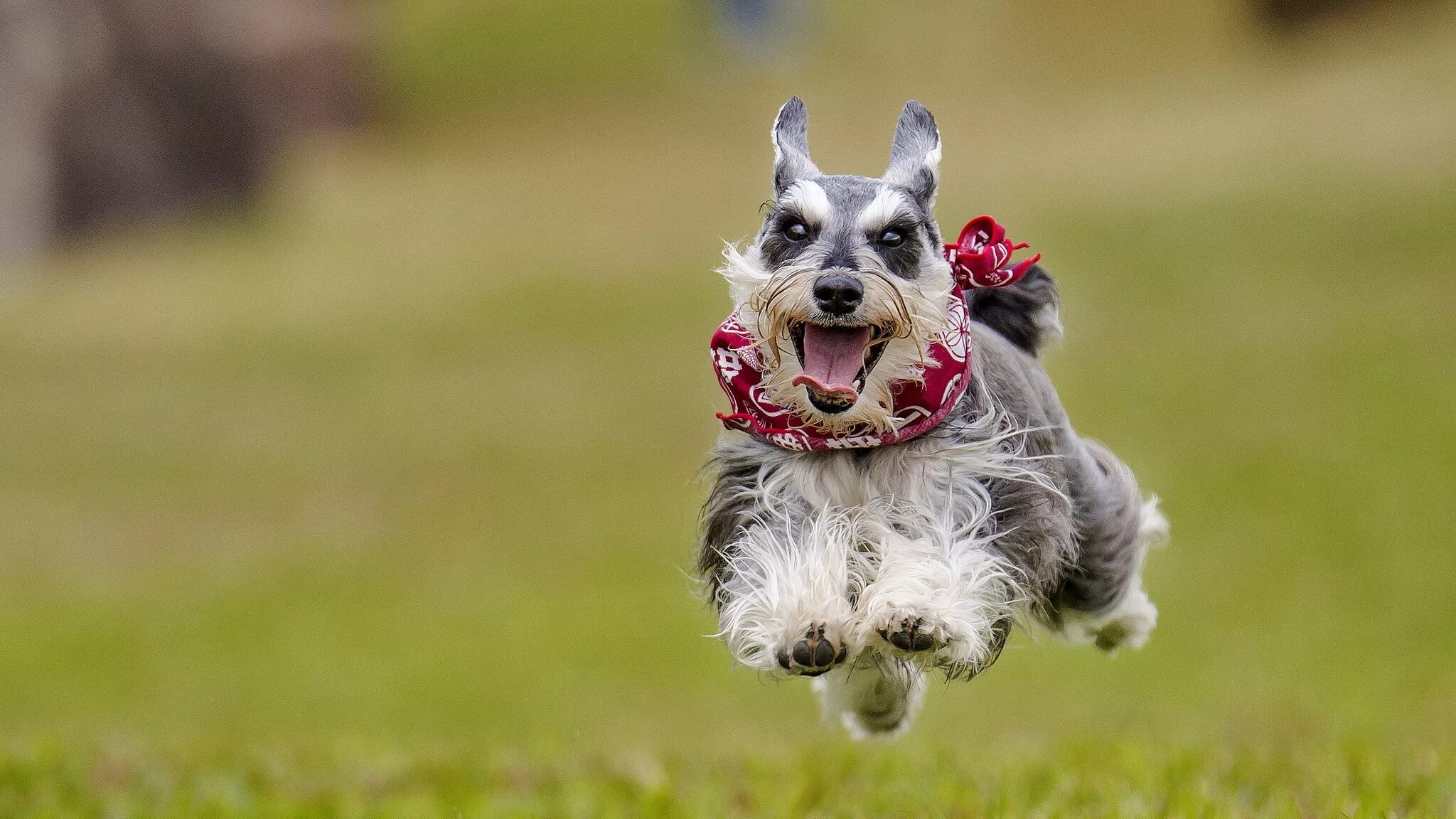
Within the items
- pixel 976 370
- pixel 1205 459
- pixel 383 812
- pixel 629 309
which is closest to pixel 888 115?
pixel 629 309

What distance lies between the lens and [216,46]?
32.1 metres

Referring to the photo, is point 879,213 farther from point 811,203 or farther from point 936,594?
point 936,594

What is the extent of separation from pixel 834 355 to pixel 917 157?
0.59 meters

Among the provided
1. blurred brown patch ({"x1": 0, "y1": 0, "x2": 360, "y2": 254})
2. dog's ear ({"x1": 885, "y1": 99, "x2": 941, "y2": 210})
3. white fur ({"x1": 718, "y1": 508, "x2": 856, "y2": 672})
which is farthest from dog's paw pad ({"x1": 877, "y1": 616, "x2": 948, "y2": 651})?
blurred brown patch ({"x1": 0, "y1": 0, "x2": 360, "y2": 254})

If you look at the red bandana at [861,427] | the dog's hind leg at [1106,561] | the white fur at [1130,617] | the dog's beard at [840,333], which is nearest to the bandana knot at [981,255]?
the red bandana at [861,427]

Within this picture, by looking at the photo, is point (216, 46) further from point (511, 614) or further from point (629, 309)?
point (511, 614)

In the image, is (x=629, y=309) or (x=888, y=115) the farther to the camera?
(x=888, y=115)

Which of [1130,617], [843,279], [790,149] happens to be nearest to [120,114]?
[1130,617]

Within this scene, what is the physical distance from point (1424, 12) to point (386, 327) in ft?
64.4

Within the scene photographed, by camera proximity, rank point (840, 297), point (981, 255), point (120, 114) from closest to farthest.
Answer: point (840, 297)
point (981, 255)
point (120, 114)

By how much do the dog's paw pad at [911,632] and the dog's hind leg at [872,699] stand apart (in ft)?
1.95

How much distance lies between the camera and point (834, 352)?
4023mm

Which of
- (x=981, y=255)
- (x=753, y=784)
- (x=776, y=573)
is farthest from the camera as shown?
(x=753, y=784)

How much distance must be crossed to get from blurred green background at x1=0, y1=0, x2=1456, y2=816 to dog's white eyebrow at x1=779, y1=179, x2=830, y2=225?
4.41 feet
